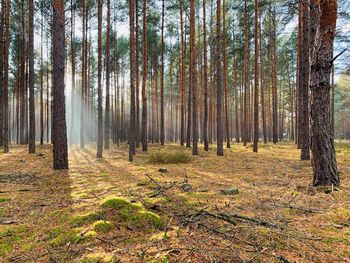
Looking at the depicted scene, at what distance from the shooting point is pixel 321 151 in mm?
5027

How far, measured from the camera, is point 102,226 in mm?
3023

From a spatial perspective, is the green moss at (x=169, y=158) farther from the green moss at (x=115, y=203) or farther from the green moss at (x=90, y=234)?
the green moss at (x=90, y=234)

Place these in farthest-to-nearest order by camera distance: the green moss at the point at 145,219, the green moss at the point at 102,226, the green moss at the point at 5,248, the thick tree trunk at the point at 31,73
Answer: the thick tree trunk at the point at 31,73, the green moss at the point at 145,219, the green moss at the point at 102,226, the green moss at the point at 5,248

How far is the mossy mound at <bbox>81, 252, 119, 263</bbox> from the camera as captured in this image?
227cm

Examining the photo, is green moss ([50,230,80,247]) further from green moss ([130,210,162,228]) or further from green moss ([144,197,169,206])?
green moss ([144,197,169,206])

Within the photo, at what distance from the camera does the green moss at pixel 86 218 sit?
3219 mm

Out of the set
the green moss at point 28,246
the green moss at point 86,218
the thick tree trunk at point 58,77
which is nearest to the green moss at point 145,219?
the green moss at point 86,218

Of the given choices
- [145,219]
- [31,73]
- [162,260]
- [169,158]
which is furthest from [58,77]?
[162,260]

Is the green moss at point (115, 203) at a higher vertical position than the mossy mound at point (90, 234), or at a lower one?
higher

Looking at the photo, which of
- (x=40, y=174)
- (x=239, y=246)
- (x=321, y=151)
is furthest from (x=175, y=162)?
(x=239, y=246)

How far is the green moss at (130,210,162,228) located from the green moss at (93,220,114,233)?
32cm

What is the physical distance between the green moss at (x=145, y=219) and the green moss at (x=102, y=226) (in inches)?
12.5

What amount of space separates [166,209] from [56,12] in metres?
7.90

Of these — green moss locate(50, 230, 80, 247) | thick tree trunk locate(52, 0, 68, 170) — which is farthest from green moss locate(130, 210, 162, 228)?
thick tree trunk locate(52, 0, 68, 170)
